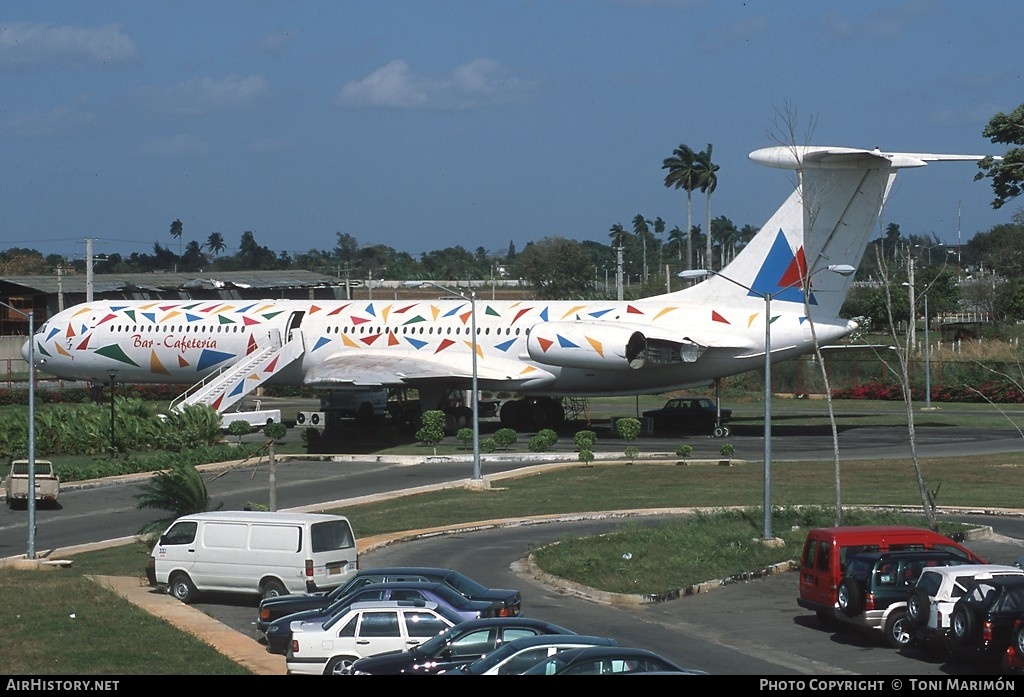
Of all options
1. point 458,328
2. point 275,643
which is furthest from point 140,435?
point 275,643

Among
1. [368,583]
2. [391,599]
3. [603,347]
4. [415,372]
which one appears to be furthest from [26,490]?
[391,599]

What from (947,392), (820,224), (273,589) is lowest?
(273,589)

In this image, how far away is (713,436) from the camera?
59.3 m

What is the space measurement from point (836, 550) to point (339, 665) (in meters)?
9.26

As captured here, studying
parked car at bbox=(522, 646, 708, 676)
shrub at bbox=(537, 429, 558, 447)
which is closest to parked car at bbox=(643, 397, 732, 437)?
shrub at bbox=(537, 429, 558, 447)

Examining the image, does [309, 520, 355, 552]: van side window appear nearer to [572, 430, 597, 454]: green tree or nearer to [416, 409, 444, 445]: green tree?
[572, 430, 597, 454]: green tree

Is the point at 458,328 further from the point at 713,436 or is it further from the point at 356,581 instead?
the point at 356,581

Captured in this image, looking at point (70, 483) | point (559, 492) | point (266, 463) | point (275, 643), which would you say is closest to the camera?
point (275, 643)

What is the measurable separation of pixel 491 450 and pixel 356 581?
107 feet

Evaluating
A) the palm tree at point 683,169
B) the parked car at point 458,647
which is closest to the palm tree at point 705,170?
the palm tree at point 683,169

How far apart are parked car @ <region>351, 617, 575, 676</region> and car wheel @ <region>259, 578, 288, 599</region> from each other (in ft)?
24.7

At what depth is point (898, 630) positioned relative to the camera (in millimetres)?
21281

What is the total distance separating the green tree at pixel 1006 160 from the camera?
53531 millimetres

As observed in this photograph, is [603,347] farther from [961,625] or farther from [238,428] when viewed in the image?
[961,625]
